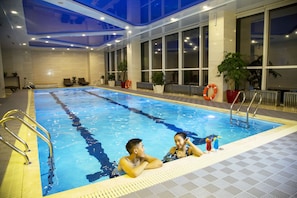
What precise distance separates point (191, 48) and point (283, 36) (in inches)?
164

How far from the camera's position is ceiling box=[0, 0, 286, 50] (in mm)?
7090

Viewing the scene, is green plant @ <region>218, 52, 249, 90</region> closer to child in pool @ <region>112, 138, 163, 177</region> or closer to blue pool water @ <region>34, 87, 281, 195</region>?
blue pool water @ <region>34, 87, 281, 195</region>

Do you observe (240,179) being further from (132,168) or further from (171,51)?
(171,51)

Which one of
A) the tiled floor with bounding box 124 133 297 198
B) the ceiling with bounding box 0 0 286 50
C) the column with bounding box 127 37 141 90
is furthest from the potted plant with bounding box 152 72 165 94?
the tiled floor with bounding box 124 133 297 198

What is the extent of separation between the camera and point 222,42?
7.71 meters

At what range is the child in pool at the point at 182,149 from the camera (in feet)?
9.36

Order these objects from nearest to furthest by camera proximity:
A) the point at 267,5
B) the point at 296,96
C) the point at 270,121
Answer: the point at 270,121 < the point at 296,96 < the point at 267,5

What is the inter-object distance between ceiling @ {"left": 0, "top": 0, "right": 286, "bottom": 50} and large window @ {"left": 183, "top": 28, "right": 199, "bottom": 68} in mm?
708

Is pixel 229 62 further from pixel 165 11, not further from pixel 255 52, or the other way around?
pixel 165 11

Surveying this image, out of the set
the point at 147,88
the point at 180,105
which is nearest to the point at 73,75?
the point at 147,88

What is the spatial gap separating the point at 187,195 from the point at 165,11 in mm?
8710

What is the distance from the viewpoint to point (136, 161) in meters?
2.53

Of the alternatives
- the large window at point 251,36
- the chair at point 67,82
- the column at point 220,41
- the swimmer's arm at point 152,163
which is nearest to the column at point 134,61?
the column at point 220,41

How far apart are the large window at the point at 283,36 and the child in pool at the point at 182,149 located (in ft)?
19.2
